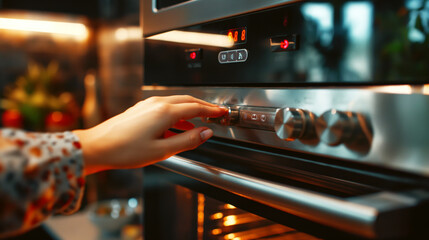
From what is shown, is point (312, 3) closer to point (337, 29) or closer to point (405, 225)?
point (337, 29)

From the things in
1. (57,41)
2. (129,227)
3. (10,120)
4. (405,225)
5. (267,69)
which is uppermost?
(57,41)

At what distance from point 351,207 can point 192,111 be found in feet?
0.81

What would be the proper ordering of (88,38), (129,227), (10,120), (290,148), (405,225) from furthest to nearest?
(88,38), (10,120), (129,227), (290,148), (405,225)

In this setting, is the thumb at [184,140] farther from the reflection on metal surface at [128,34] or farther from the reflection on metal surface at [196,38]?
the reflection on metal surface at [128,34]

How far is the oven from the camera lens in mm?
276

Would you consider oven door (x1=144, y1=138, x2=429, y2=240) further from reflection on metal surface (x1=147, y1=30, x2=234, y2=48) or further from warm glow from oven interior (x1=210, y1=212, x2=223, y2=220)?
reflection on metal surface (x1=147, y1=30, x2=234, y2=48)

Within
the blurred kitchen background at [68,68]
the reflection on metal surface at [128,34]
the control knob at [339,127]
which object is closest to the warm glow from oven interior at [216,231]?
the control knob at [339,127]

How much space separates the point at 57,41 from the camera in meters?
2.66

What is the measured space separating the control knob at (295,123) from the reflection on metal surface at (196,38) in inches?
6.1

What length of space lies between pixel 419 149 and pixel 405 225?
2.5 inches

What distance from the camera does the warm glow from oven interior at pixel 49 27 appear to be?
2500 millimetres

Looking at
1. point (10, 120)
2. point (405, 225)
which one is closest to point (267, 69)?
point (405, 225)

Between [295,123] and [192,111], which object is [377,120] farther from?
[192,111]

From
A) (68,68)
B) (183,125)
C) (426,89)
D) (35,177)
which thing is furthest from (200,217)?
(68,68)
